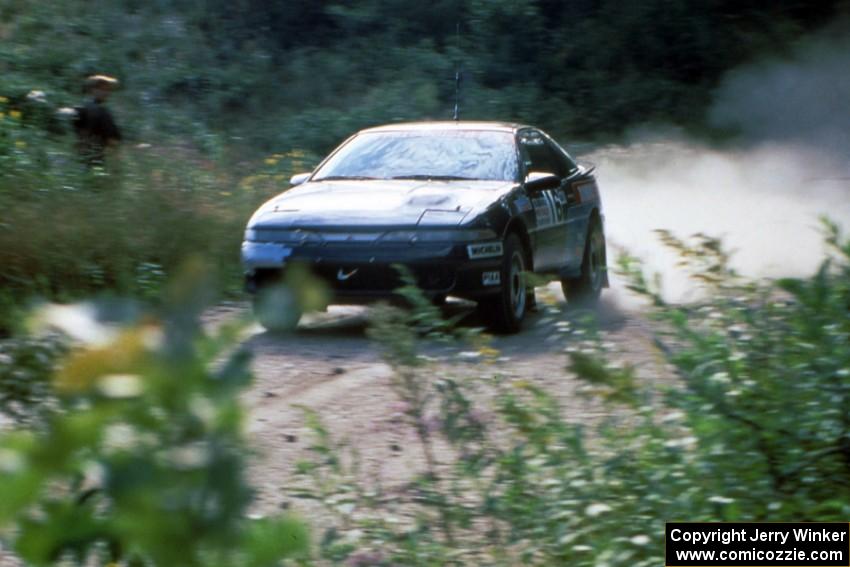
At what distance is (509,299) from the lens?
9.52 meters

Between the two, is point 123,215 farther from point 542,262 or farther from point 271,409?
point 271,409

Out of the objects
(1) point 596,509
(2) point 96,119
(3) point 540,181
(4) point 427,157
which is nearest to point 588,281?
(3) point 540,181

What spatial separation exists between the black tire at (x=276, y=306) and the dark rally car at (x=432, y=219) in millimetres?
7266

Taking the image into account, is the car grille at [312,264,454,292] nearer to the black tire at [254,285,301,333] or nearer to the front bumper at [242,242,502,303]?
the front bumper at [242,242,502,303]

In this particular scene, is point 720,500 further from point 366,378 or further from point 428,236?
point 428,236

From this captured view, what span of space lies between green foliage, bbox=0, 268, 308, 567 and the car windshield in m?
8.82

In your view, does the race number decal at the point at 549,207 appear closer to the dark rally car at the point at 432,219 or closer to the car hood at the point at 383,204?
the dark rally car at the point at 432,219

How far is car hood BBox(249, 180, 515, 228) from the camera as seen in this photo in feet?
30.1

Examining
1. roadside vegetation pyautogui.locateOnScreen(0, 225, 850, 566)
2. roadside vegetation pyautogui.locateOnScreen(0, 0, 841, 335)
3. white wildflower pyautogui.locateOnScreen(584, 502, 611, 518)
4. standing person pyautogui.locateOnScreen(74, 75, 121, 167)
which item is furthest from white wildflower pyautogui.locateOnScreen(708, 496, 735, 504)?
roadside vegetation pyautogui.locateOnScreen(0, 0, 841, 335)

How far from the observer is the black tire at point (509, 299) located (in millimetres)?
9414

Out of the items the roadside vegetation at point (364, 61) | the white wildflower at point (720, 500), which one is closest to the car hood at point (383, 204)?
the white wildflower at point (720, 500)

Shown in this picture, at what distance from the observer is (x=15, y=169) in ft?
33.7

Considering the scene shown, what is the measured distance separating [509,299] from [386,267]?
0.96 metres

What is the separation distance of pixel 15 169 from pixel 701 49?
16.1 meters
